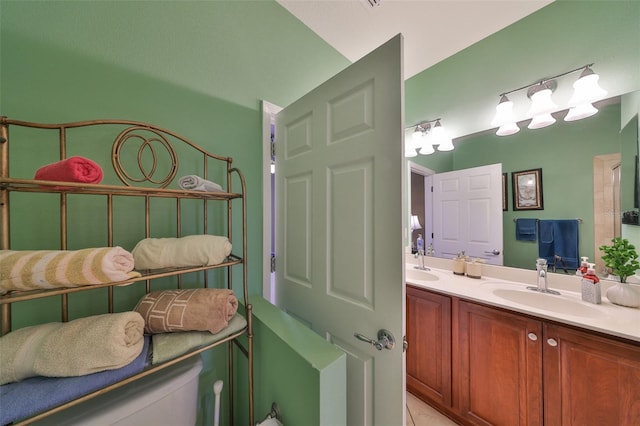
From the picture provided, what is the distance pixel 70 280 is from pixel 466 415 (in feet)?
6.53

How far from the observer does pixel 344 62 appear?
5.70ft

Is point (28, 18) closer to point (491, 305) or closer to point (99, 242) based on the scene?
point (99, 242)

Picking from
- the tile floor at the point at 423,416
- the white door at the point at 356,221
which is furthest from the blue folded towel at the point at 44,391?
the tile floor at the point at 423,416

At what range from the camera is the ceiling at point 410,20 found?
1.33 metres

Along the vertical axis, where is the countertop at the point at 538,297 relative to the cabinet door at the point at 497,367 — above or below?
above

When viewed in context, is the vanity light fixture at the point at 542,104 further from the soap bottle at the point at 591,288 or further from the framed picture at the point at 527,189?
the soap bottle at the point at 591,288

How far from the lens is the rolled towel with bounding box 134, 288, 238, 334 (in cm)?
71

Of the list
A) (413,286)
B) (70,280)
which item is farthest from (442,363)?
(70,280)

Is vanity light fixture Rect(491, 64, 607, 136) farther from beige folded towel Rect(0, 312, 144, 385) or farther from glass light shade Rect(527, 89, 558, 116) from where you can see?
beige folded towel Rect(0, 312, 144, 385)

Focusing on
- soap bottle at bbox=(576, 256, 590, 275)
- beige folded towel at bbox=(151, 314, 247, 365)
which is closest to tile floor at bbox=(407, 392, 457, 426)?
soap bottle at bbox=(576, 256, 590, 275)

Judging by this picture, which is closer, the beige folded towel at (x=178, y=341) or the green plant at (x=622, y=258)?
the beige folded towel at (x=178, y=341)

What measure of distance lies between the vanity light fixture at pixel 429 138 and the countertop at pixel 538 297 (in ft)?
3.38

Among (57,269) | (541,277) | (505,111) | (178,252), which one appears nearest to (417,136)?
(505,111)

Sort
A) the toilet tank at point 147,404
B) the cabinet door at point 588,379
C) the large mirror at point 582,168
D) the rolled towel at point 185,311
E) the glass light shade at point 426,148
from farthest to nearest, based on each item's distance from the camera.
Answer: the glass light shade at point 426,148, the large mirror at point 582,168, the cabinet door at point 588,379, the rolled towel at point 185,311, the toilet tank at point 147,404
